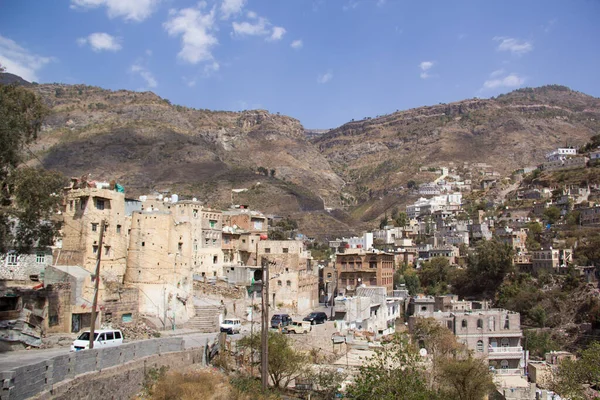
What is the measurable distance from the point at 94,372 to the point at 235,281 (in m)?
24.6

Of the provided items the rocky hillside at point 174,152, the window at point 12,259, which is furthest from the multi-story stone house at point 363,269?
the rocky hillside at point 174,152

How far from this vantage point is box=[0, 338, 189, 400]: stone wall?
473 inches

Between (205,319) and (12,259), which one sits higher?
(12,259)

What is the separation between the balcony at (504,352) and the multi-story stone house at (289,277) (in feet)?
43.3

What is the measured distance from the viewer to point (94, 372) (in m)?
15.2

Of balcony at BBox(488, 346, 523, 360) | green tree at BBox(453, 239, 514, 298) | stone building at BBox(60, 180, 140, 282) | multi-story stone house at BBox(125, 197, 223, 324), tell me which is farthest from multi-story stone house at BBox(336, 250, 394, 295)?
stone building at BBox(60, 180, 140, 282)

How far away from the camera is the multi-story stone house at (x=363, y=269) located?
54.4m

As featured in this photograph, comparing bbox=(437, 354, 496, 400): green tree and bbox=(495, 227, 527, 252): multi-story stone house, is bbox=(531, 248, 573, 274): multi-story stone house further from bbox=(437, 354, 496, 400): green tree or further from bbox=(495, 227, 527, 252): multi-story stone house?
bbox=(437, 354, 496, 400): green tree

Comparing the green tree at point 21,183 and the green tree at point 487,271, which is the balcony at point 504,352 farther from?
the green tree at point 21,183

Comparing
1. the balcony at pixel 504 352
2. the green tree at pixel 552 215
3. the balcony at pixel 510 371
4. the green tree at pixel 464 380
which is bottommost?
the balcony at pixel 510 371

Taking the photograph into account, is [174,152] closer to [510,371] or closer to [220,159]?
[220,159]

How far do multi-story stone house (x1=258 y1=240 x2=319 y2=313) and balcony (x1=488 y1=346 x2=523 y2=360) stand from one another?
43.3ft

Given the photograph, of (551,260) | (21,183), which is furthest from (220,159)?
(21,183)

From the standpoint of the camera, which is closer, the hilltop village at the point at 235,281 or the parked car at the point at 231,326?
the hilltop village at the point at 235,281
